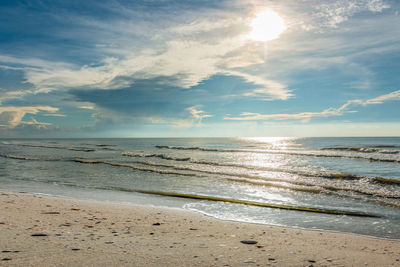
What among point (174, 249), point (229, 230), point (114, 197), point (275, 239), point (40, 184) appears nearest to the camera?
point (174, 249)

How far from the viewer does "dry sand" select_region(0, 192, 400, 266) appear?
16.7 ft

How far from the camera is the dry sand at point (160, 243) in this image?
5102 mm

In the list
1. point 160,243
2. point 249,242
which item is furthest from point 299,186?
point 160,243

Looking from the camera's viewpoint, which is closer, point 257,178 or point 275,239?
point 275,239

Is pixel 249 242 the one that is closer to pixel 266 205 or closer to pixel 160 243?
pixel 160 243

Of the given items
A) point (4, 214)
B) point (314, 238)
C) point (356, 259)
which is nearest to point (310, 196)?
point (314, 238)

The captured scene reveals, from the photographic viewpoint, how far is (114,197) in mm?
12930

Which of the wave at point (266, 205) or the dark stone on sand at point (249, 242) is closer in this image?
the dark stone on sand at point (249, 242)

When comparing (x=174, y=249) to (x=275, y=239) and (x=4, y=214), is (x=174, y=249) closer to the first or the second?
(x=275, y=239)

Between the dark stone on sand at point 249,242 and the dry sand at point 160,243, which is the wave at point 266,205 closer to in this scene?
the dry sand at point 160,243

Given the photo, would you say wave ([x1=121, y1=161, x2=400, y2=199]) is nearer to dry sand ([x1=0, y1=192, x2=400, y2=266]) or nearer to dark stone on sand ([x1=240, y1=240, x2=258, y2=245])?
dry sand ([x1=0, y1=192, x2=400, y2=266])

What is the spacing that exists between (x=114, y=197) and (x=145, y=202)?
2024mm

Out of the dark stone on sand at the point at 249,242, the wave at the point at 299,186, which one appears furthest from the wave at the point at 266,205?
the dark stone on sand at the point at 249,242

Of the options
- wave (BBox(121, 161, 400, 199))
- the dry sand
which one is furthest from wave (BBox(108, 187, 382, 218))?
wave (BBox(121, 161, 400, 199))
